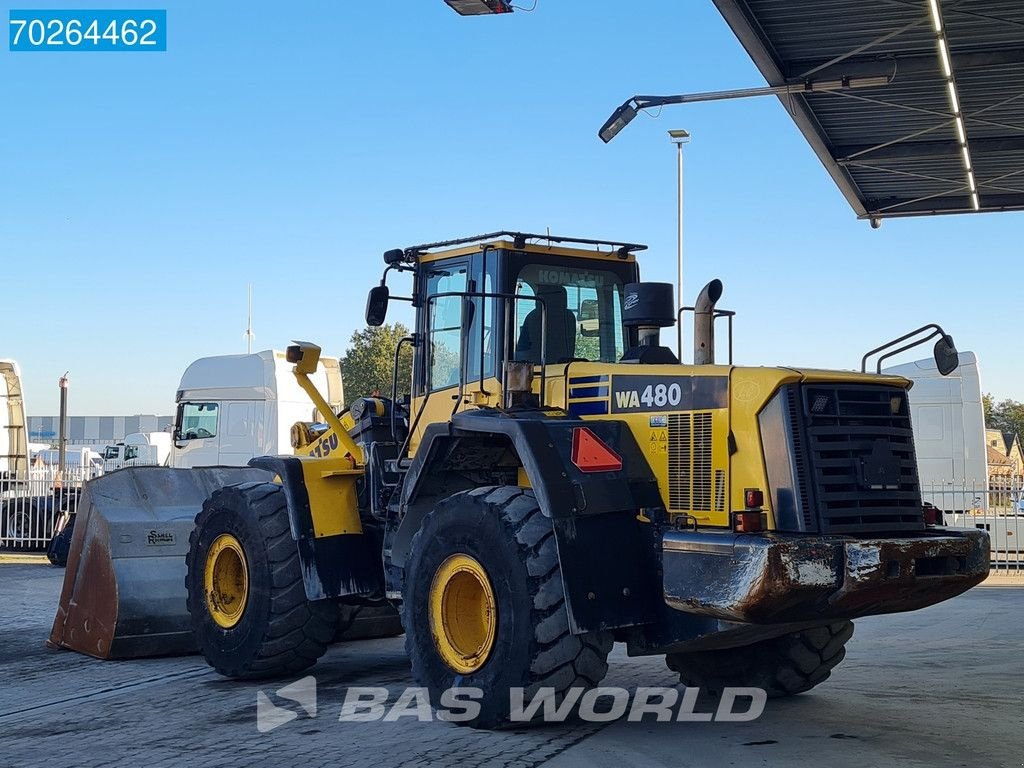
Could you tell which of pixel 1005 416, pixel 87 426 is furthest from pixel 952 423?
pixel 87 426

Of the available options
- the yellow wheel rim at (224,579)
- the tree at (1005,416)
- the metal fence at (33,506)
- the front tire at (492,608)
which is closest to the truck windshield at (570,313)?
the front tire at (492,608)

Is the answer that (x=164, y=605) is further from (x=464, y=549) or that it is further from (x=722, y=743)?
(x=722, y=743)

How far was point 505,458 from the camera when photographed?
27.0 ft

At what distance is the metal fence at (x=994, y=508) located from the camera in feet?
69.2

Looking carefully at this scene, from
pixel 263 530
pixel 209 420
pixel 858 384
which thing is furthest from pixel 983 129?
pixel 209 420

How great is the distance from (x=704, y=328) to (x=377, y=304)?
7.31ft

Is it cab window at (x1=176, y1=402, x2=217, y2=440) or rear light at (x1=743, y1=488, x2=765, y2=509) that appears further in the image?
cab window at (x1=176, y1=402, x2=217, y2=440)

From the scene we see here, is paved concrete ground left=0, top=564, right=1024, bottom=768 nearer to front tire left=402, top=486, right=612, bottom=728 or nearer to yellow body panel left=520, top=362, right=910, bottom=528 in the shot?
front tire left=402, top=486, right=612, bottom=728

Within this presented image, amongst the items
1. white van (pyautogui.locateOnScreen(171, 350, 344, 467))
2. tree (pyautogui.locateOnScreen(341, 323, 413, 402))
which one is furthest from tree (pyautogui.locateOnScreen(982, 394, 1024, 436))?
white van (pyautogui.locateOnScreen(171, 350, 344, 467))

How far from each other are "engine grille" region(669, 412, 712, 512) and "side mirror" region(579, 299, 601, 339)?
150 cm

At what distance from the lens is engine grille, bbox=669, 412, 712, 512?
7109 millimetres

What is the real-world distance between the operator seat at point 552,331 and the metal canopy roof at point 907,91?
4558mm

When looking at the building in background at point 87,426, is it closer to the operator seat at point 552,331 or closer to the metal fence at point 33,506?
the metal fence at point 33,506

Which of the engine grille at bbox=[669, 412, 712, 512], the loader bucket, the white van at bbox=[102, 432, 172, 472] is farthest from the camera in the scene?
the white van at bbox=[102, 432, 172, 472]
